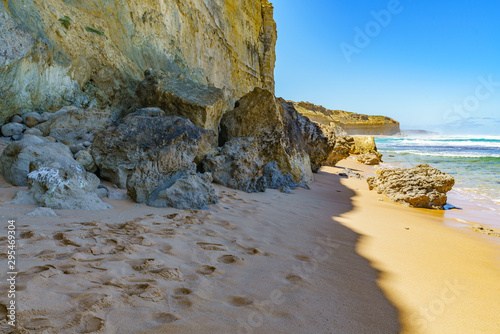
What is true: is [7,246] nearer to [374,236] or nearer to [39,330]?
[39,330]

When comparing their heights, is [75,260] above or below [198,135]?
below

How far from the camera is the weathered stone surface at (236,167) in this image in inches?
212

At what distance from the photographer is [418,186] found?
6223 millimetres

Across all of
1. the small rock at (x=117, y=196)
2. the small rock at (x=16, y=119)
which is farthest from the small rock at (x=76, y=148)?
the small rock at (x=117, y=196)

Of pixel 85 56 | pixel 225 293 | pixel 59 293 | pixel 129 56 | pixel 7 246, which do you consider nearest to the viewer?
pixel 59 293

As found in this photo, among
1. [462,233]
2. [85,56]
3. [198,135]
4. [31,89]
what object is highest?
[85,56]

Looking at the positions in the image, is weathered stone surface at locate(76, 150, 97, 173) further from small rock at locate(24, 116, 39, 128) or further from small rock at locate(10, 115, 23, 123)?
small rock at locate(10, 115, 23, 123)

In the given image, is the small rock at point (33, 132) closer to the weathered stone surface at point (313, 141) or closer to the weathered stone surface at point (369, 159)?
the weathered stone surface at point (313, 141)

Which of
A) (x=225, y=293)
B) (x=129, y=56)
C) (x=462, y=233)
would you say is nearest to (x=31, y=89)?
(x=129, y=56)

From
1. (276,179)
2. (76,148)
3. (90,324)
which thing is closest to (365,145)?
(276,179)

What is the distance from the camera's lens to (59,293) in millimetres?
1434

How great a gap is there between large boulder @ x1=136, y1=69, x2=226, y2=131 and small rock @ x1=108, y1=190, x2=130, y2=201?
2607mm

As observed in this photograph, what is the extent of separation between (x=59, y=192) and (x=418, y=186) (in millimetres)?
6348

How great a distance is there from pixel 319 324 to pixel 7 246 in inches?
76.0
